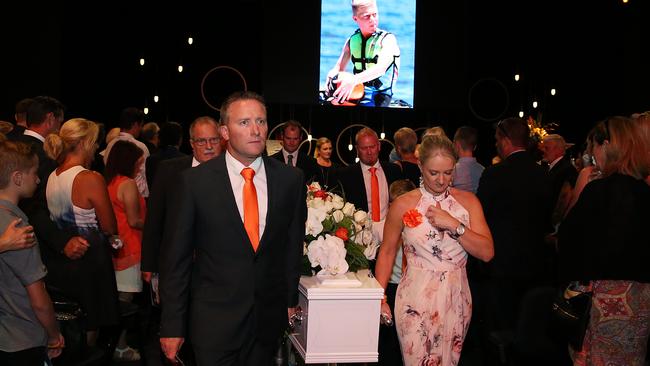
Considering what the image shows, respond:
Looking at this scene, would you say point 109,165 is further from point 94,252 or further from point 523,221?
point 523,221

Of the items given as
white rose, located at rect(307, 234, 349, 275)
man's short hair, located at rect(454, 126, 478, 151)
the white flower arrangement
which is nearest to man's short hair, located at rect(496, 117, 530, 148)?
man's short hair, located at rect(454, 126, 478, 151)

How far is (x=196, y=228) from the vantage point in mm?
3471

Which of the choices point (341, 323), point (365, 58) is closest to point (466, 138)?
point (341, 323)

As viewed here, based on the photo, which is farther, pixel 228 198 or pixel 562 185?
pixel 562 185

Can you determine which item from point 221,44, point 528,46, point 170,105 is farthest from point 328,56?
point 528,46

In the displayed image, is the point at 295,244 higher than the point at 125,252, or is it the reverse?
the point at 295,244

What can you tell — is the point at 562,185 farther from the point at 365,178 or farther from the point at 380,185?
the point at 365,178

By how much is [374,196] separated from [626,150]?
10.2 ft

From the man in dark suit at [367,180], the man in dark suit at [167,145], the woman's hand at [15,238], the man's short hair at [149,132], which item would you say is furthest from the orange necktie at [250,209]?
the man's short hair at [149,132]

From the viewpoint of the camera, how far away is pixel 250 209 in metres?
3.50

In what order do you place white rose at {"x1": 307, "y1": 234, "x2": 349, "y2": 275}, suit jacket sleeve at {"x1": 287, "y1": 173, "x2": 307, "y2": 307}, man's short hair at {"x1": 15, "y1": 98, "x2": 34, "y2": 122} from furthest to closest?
man's short hair at {"x1": 15, "y1": 98, "x2": 34, "y2": 122} → white rose at {"x1": 307, "y1": 234, "x2": 349, "y2": 275} → suit jacket sleeve at {"x1": 287, "y1": 173, "x2": 307, "y2": 307}

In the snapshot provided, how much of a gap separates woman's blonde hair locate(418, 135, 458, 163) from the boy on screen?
10502 mm

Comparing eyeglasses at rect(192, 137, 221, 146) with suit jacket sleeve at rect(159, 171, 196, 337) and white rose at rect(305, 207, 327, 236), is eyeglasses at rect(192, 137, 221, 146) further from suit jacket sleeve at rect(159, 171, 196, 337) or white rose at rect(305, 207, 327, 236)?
suit jacket sleeve at rect(159, 171, 196, 337)

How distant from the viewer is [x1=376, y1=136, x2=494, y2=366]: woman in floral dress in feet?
13.8
